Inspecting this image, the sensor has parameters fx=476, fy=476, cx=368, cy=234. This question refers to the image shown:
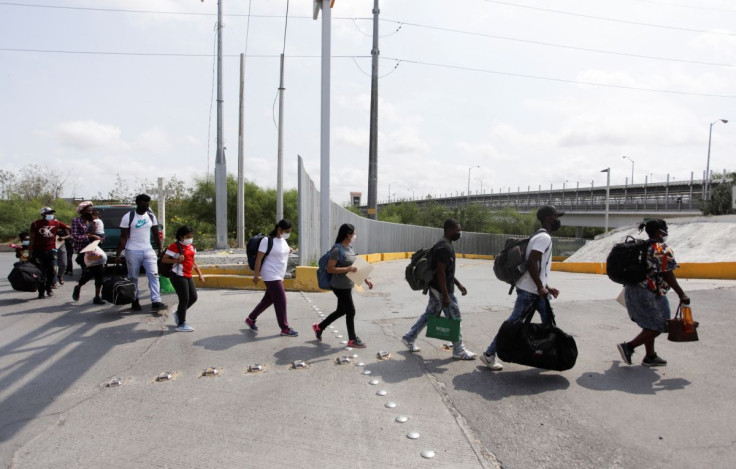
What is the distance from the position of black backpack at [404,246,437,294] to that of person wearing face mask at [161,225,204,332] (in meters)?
2.93

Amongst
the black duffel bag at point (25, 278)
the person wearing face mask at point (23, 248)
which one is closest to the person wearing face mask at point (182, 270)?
the black duffel bag at point (25, 278)

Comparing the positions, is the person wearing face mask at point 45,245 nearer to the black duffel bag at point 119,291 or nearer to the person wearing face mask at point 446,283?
the black duffel bag at point 119,291

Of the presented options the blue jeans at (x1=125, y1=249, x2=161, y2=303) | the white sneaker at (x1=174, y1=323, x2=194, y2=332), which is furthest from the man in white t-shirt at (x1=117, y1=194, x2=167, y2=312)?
the white sneaker at (x1=174, y1=323, x2=194, y2=332)

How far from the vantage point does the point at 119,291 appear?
6.84 m

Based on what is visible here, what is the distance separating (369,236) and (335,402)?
1607 centimetres

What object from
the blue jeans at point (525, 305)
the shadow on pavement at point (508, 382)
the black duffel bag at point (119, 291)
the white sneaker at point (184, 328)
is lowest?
the white sneaker at point (184, 328)

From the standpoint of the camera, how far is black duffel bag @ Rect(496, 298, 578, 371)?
429cm

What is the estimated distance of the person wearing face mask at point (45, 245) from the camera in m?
8.14

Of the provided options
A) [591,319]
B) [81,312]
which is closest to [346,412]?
[591,319]

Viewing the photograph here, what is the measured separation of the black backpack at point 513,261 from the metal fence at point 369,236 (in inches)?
247

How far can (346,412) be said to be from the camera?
3.73m

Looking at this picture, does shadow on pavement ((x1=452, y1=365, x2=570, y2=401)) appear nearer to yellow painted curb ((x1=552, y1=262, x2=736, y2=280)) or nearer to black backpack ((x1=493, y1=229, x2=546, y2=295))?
black backpack ((x1=493, y1=229, x2=546, y2=295))

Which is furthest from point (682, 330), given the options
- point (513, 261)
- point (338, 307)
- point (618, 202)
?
point (618, 202)

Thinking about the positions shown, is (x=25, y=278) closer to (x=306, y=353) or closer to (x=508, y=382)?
(x=306, y=353)
